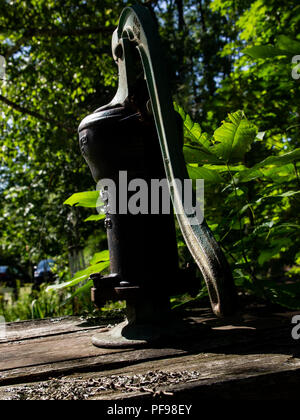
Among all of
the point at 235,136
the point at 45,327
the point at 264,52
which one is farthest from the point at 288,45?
the point at 45,327

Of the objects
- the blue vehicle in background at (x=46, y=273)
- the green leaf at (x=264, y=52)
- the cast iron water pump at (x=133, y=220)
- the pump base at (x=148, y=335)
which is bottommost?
the blue vehicle in background at (x=46, y=273)

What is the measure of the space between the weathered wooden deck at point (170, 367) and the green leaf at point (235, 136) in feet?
1.95

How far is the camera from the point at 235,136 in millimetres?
1424

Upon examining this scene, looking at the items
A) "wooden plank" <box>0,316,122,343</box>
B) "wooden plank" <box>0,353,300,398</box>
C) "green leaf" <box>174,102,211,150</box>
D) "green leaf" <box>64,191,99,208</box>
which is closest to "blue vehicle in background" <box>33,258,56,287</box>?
"wooden plank" <box>0,316,122,343</box>

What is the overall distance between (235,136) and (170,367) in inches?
31.1

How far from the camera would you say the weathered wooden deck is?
2.92 ft

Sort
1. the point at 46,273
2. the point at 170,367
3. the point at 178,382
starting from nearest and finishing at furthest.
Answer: the point at 178,382
the point at 170,367
the point at 46,273

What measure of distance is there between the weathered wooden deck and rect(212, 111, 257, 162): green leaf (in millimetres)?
596

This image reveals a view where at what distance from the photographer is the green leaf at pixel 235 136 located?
4.59 feet

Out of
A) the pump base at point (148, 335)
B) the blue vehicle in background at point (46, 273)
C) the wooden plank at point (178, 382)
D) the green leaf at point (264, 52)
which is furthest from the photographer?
the blue vehicle in background at point (46, 273)

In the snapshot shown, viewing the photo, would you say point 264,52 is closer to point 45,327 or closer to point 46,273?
point 45,327

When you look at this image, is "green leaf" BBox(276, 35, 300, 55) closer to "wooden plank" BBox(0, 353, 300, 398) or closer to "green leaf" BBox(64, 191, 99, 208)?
"green leaf" BBox(64, 191, 99, 208)

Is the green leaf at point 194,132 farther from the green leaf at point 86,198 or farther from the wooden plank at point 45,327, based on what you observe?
the wooden plank at point 45,327

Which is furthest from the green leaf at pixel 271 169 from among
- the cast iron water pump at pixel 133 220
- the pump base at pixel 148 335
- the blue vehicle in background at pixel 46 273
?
the blue vehicle in background at pixel 46 273
